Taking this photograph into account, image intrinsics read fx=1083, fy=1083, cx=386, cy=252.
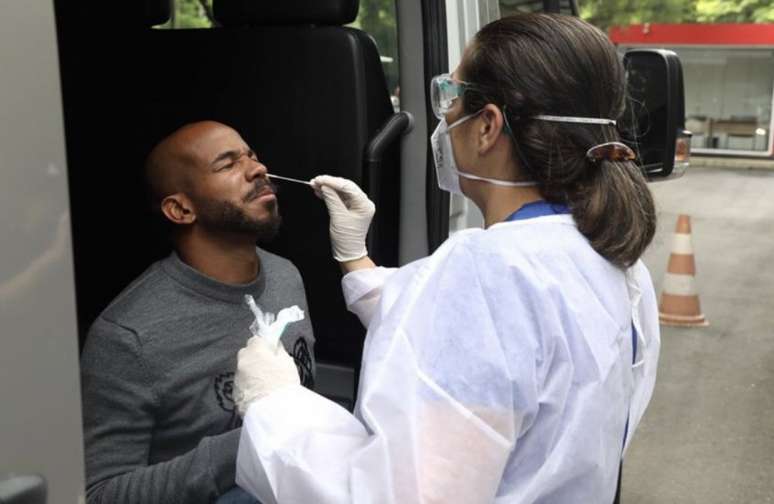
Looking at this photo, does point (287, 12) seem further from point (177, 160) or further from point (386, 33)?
point (177, 160)

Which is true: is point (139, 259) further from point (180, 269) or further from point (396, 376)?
point (396, 376)

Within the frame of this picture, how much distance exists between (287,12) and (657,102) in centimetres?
118

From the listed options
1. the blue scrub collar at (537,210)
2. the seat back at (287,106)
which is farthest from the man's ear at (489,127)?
the seat back at (287,106)

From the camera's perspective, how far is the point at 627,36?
72.4ft

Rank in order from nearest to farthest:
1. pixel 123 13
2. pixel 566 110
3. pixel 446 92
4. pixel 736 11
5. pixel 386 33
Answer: pixel 566 110 → pixel 446 92 → pixel 123 13 → pixel 386 33 → pixel 736 11

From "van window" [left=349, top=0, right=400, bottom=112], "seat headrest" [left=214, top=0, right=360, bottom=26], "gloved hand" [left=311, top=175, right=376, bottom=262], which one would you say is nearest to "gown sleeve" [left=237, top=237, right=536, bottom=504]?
"gloved hand" [left=311, top=175, right=376, bottom=262]

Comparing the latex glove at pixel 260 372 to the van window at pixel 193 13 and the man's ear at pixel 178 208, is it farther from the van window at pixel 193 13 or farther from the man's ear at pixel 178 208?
the van window at pixel 193 13

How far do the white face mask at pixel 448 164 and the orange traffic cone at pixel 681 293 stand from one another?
18.8 feet

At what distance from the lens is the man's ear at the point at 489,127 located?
5.70ft

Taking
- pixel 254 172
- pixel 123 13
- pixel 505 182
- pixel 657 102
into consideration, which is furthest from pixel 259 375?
pixel 657 102

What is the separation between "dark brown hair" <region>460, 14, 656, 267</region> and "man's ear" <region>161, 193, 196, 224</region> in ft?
2.88

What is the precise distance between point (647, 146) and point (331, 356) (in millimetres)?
1193

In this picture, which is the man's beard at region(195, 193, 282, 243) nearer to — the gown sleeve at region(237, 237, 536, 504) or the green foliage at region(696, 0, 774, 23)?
the gown sleeve at region(237, 237, 536, 504)

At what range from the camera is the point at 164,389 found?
84.8 inches
